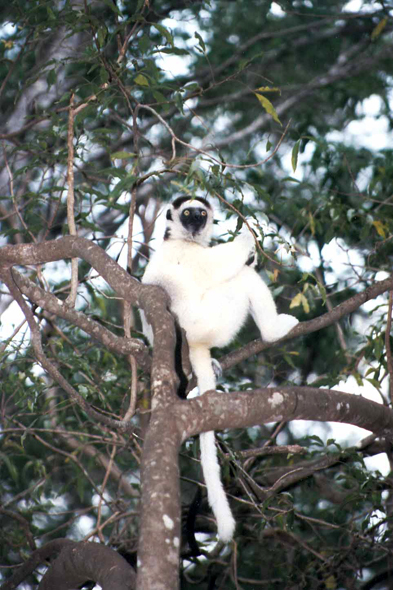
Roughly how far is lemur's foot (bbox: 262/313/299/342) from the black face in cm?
85

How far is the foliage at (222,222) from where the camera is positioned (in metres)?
3.51

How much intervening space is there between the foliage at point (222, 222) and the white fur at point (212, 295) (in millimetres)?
173

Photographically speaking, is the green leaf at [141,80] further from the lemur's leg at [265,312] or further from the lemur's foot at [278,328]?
the lemur's foot at [278,328]

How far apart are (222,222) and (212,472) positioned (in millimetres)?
1790

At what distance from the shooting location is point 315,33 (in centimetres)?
742

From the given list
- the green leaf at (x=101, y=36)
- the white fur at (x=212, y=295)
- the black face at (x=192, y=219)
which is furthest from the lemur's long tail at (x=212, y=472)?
the green leaf at (x=101, y=36)

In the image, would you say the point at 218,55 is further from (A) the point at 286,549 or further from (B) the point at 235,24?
(A) the point at 286,549

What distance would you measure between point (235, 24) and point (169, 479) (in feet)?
20.4

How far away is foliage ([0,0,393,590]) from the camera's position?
3.51 m

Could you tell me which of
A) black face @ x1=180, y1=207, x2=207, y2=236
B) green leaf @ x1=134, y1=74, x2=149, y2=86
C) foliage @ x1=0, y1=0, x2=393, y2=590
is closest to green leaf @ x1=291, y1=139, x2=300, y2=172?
foliage @ x1=0, y1=0, x2=393, y2=590

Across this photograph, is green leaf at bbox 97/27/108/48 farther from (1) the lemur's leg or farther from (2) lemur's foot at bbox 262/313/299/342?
(2) lemur's foot at bbox 262/313/299/342

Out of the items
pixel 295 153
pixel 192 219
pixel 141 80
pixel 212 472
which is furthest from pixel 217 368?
pixel 141 80

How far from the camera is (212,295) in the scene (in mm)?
3781

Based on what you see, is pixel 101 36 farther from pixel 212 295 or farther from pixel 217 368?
pixel 217 368
